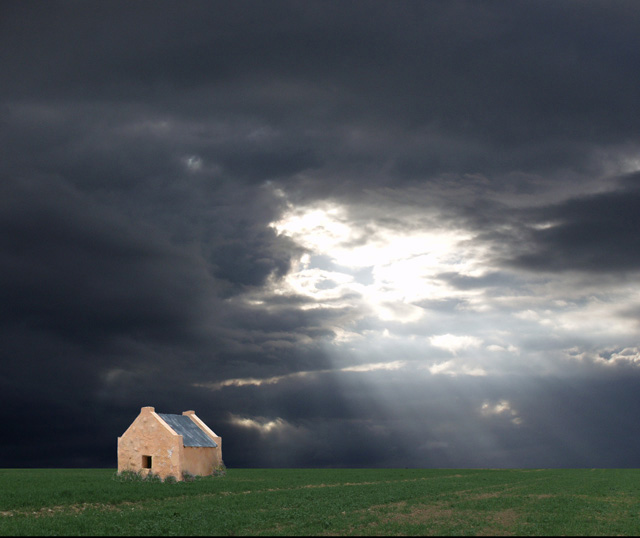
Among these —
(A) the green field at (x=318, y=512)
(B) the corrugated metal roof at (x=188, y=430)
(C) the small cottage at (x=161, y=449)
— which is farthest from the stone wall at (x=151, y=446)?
(A) the green field at (x=318, y=512)

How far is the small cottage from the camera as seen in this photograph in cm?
6444

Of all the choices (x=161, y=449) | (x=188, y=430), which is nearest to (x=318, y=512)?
(x=161, y=449)

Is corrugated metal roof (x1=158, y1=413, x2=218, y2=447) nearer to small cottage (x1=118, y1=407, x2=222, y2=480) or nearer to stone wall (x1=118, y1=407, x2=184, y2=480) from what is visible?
small cottage (x1=118, y1=407, x2=222, y2=480)

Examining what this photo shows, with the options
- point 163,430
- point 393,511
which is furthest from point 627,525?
point 163,430

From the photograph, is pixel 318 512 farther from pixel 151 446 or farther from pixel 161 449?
pixel 151 446

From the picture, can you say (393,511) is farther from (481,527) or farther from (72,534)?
(72,534)

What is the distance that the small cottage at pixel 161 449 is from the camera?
6444 centimetres

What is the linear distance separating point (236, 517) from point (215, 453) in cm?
4322

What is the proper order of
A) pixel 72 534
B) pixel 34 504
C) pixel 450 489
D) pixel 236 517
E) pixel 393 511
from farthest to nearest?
pixel 450 489 → pixel 34 504 → pixel 393 511 → pixel 236 517 → pixel 72 534

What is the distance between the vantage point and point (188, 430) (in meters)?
72.8

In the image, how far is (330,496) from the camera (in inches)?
1869

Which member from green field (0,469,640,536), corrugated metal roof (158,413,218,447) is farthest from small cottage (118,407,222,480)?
green field (0,469,640,536)

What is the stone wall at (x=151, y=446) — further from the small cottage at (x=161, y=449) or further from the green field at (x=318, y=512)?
the green field at (x=318, y=512)

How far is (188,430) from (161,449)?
7.68 m
